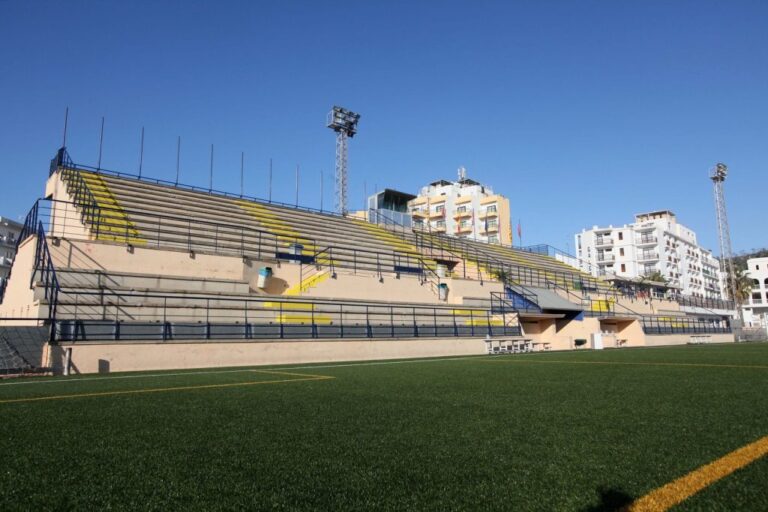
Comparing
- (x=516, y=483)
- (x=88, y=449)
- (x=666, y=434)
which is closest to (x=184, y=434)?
(x=88, y=449)

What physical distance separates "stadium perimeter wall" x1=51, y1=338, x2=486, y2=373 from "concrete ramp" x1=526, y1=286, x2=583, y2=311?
844 centimetres

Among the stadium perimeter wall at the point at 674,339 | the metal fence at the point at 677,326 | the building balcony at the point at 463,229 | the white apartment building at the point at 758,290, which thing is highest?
the building balcony at the point at 463,229

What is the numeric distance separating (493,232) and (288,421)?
7216cm

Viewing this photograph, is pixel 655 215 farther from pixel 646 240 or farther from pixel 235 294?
pixel 235 294

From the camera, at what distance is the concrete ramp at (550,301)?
25.1m

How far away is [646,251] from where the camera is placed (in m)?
81.2

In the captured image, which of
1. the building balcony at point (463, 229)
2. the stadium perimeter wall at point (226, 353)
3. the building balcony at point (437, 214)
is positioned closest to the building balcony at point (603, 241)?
the building balcony at point (463, 229)

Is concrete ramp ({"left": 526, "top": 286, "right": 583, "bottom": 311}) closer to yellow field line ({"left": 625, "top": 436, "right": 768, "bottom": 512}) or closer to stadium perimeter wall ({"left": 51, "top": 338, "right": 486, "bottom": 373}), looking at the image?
stadium perimeter wall ({"left": 51, "top": 338, "right": 486, "bottom": 373})

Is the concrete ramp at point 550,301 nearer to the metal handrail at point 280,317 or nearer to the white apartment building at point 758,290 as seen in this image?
the metal handrail at point 280,317

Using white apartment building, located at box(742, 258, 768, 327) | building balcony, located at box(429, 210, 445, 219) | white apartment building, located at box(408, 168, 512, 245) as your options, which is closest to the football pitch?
white apartment building, located at box(408, 168, 512, 245)

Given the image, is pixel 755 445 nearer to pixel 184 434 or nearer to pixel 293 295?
pixel 184 434

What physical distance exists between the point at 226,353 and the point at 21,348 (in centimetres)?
456

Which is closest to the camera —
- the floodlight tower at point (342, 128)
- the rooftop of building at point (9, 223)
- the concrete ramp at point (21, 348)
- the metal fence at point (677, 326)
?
the concrete ramp at point (21, 348)

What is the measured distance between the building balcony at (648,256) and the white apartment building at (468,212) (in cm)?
2318
